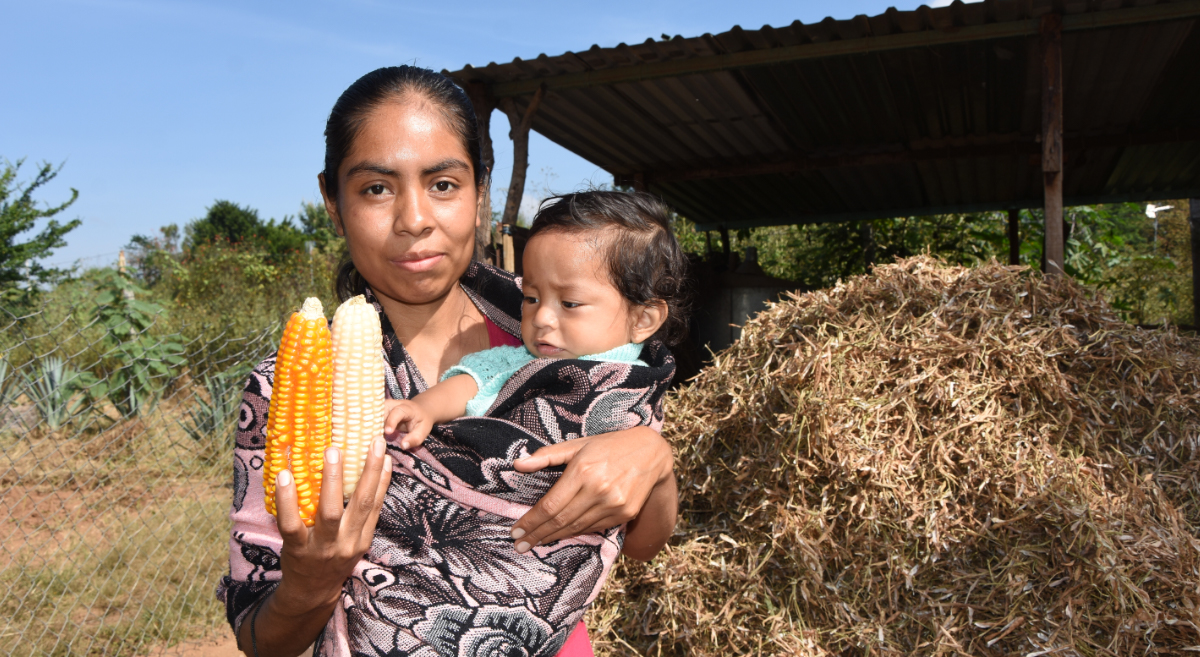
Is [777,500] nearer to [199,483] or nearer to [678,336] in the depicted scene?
[678,336]

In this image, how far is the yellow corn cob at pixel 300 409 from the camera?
1.22 meters

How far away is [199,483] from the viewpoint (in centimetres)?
678

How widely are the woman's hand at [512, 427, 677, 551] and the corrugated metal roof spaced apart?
4.91 meters

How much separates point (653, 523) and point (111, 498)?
641 centimetres

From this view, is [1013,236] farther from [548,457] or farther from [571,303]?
[548,457]

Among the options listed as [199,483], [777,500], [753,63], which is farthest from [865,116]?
[199,483]

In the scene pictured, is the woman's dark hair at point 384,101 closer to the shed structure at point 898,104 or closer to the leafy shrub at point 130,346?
the shed structure at point 898,104

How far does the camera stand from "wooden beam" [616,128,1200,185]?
8273mm

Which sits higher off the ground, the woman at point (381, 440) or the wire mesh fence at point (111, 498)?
the woman at point (381, 440)

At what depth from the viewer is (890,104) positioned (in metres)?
7.35

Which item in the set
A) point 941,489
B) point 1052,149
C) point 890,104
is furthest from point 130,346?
point 1052,149

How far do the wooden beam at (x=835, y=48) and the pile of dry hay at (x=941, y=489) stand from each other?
9.22ft

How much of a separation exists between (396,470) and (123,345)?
5.98 m

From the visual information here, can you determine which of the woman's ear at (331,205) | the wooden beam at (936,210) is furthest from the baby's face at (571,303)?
the wooden beam at (936,210)
